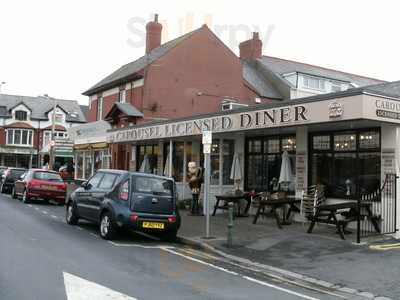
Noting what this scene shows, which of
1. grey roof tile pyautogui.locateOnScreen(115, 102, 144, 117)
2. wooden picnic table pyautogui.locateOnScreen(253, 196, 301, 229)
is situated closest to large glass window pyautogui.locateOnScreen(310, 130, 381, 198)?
wooden picnic table pyautogui.locateOnScreen(253, 196, 301, 229)

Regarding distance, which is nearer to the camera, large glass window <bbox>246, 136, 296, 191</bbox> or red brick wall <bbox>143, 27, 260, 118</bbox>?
large glass window <bbox>246, 136, 296, 191</bbox>

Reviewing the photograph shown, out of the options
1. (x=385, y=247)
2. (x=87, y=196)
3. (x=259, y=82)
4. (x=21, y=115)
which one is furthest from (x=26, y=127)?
(x=385, y=247)

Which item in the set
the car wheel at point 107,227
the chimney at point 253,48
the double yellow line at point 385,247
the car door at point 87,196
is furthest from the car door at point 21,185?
the chimney at point 253,48

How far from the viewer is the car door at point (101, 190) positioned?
1280 centimetres

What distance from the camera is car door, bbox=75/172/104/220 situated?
13.6m

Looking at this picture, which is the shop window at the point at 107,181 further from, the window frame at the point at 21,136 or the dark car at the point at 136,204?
the window frame at the point at 21,136

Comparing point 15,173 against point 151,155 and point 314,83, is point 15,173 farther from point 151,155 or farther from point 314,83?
point 314,83

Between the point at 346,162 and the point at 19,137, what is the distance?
195ft

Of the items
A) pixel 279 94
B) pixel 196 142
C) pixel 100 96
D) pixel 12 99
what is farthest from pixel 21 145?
pixel 196 142

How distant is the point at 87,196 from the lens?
13.8 meters

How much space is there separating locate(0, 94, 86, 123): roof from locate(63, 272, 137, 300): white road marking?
6306cm

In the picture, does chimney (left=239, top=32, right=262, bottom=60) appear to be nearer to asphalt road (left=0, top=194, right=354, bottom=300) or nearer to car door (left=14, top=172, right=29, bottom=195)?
car door (left=14, top=172, right=29, bottom=195)

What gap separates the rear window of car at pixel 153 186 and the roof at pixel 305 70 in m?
30.3

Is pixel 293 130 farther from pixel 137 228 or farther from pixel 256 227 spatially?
pixel 137 228
